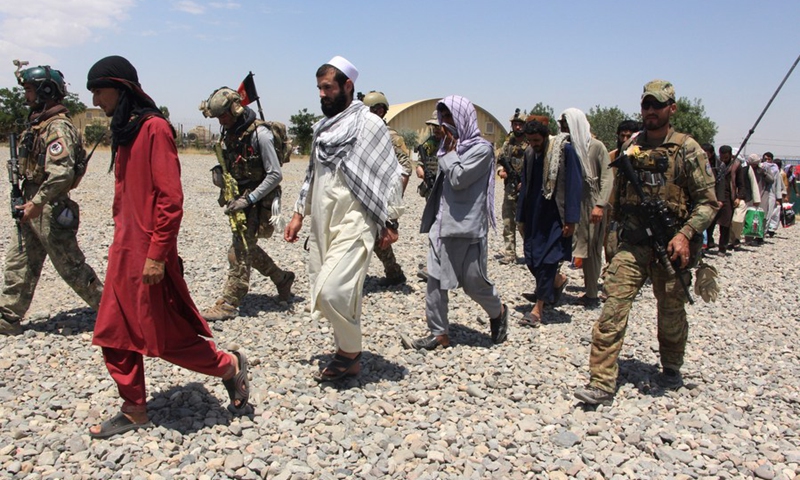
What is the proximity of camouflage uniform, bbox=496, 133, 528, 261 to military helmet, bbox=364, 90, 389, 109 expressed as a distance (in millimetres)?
1919

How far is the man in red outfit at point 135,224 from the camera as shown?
329 centimetres

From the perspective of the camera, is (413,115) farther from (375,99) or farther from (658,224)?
(658,224)

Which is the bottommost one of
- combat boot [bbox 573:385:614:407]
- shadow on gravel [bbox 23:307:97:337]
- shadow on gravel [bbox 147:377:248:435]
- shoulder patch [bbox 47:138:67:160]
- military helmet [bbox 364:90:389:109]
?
shadow on gravel [bbox 23:307:97:337]

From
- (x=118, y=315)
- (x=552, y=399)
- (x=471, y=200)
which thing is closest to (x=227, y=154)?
(x=471, y=200)

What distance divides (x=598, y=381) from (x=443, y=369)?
43.7 inches

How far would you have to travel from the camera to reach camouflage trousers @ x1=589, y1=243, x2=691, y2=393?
411 centimetres

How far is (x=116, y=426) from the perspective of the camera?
11.4 ft

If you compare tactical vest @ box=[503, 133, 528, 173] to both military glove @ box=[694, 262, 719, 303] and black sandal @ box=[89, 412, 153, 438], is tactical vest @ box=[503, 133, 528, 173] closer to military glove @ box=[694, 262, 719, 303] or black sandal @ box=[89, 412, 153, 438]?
military glove @ box=[694, 262, 719, 303]

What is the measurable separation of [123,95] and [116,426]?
177 centimetres

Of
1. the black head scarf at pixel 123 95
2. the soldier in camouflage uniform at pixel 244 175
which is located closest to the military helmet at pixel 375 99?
the soldier in camouflage uniform at pixel 244 175

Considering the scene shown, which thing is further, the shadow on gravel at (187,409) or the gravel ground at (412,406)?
the shadow on gravel at (187,409)

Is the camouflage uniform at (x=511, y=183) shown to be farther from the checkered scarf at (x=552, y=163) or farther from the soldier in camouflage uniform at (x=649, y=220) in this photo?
the soldier in camouflage uniform at (x=649, y=220)

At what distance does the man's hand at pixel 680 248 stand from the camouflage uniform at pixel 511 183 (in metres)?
4.17

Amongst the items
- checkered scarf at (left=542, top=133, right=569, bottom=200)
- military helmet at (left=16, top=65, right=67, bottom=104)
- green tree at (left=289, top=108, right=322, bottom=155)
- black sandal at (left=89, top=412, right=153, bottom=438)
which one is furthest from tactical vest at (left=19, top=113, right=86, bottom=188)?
green tree at (left=289, top=108, right=322, bottom=155)
